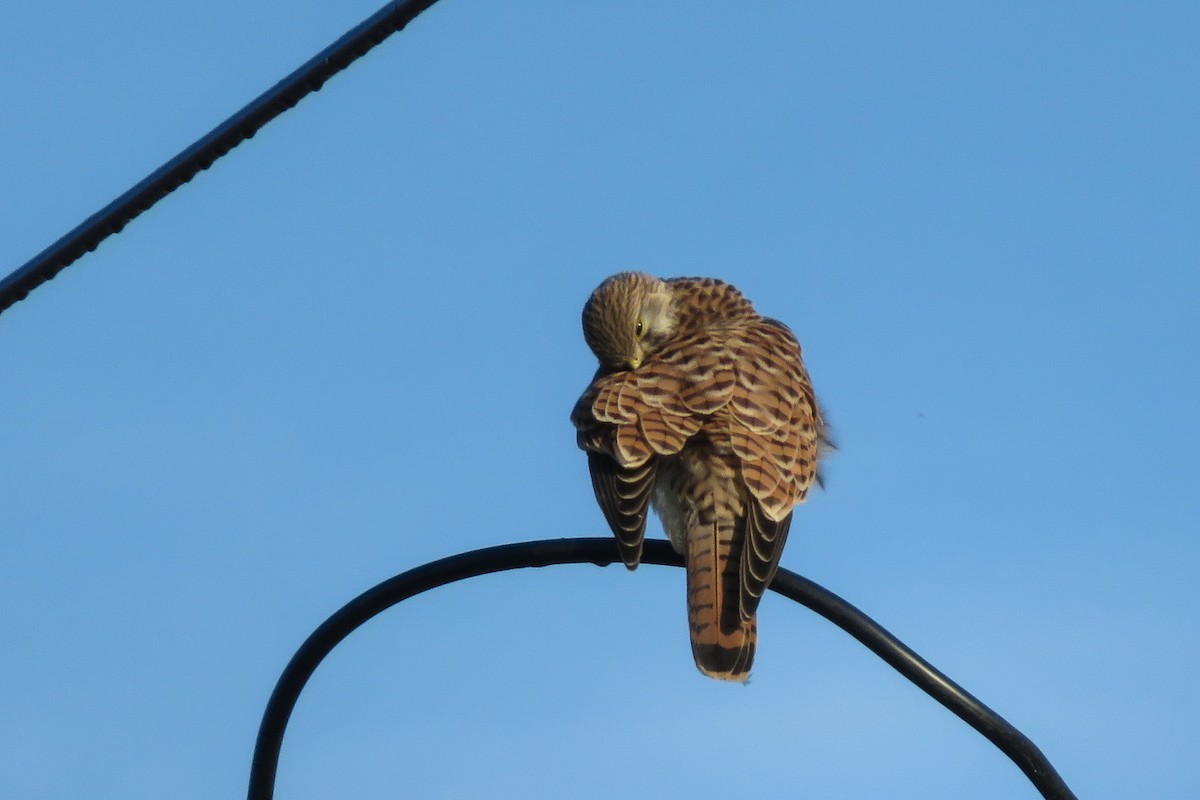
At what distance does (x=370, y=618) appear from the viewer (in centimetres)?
433

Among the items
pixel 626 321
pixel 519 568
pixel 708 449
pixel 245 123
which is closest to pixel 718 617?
pixel 708 449

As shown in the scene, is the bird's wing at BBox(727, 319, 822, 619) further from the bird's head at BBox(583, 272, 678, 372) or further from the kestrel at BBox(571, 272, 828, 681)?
the bird's head at BBox(583, 272, 678, 372)

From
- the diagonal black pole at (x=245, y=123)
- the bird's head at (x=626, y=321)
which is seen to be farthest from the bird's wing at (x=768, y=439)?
the diagonal black pole at (x=245, y=123)

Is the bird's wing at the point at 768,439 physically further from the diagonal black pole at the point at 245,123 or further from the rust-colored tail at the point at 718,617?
the diagonal black pole at the point at 245,123

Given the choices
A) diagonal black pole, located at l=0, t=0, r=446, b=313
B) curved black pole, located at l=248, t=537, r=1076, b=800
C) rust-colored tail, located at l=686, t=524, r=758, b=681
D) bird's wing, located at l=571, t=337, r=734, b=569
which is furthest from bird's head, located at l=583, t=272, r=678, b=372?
diagonal black pole, located at l=0, t=0, r=446, b=313

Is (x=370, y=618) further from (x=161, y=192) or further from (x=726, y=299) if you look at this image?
(x=726, y=299)

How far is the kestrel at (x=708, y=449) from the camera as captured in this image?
5387 millimetres

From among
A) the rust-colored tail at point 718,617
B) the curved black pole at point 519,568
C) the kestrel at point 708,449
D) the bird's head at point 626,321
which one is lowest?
the curved black pole at point 519,568

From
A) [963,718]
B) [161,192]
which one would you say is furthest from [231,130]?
[963,718]

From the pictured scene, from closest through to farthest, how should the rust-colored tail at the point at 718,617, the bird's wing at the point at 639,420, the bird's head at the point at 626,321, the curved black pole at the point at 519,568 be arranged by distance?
the curved black pole at the point at 519,568, the rust-colored tail at the point at 718,617, the bird's wing at the point at 639,420, the bird's head at the point at 626,321

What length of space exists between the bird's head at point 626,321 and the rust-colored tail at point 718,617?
1.34 meters

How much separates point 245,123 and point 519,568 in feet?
4.44

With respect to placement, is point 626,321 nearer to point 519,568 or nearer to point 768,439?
point 768,439

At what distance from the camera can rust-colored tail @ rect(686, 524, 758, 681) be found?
533cm
